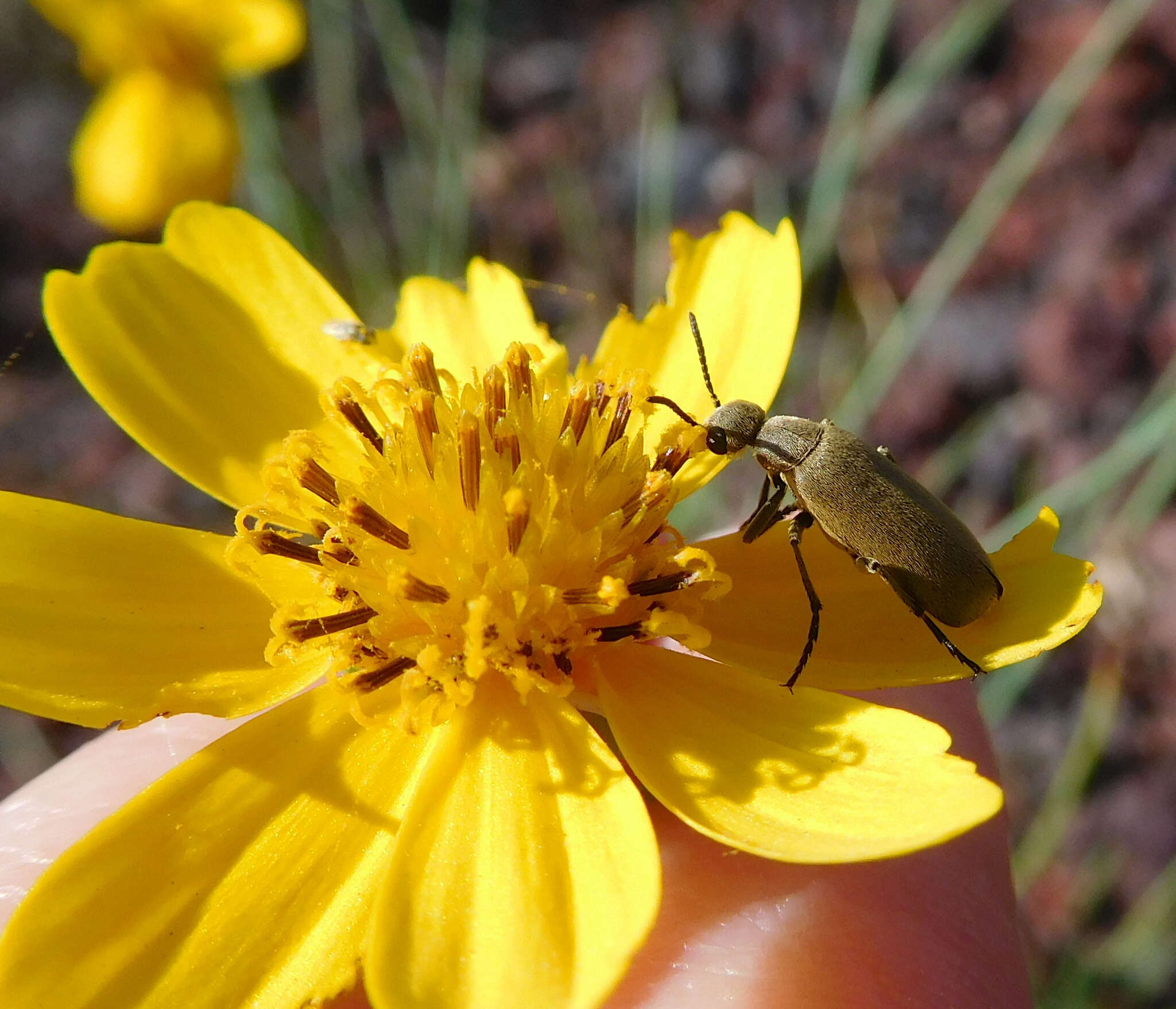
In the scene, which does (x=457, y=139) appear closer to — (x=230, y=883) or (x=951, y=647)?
(x=951, y=647)

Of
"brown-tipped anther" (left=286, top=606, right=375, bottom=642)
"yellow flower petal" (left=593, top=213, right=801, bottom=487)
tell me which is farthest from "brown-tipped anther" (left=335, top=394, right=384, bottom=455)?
"yellow flower petal" (left=593, top=213, right=801, bottom=487)

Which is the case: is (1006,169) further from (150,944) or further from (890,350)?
(150,944)

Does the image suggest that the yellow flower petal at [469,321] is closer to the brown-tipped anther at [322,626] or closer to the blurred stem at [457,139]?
the brown-tipped anther at [322,626]

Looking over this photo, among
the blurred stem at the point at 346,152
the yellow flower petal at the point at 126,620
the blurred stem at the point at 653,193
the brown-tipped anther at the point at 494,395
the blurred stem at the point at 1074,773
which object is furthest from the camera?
the blurred stem at the point at 653,193

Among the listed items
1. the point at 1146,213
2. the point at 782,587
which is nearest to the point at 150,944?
the point at 782,587

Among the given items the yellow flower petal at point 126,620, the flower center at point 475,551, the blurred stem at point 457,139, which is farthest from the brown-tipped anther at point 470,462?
the blurred stem at point 457,139

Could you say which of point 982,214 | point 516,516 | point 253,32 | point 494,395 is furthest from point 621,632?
point 253,32
